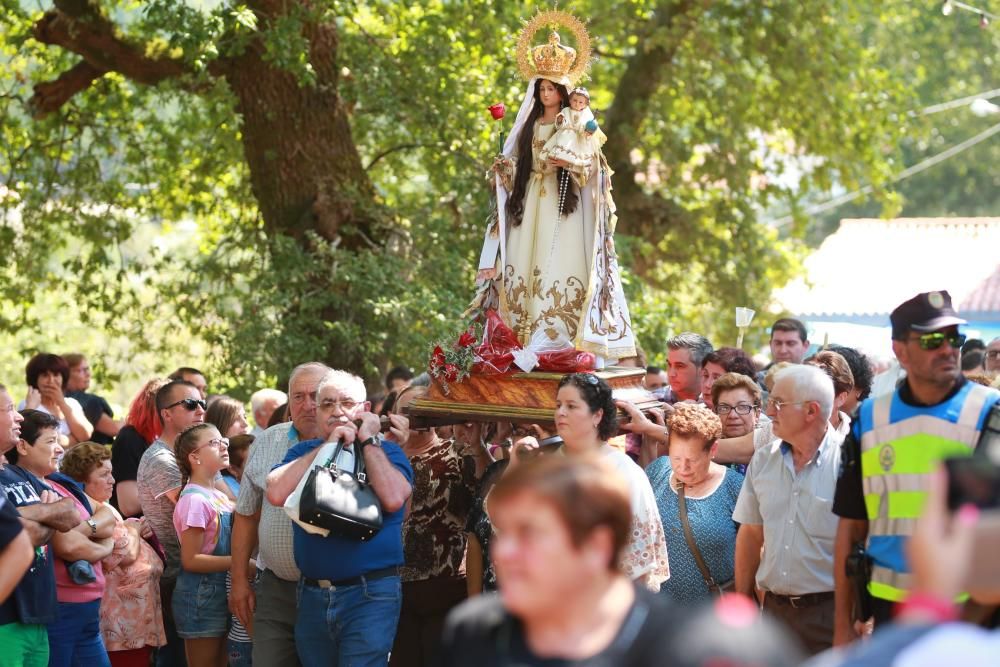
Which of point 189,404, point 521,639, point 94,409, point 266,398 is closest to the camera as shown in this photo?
point 521,639

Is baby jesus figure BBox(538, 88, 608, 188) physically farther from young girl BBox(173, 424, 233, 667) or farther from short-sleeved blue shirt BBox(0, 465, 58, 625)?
short-sleeved blue shirt BBox(0, 465, 58, 625)

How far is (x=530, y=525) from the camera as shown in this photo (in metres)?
3.37

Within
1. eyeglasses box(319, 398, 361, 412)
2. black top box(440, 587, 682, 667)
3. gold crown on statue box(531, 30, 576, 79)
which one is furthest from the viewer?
gold crown on statue box(531, 30, 576, 79)

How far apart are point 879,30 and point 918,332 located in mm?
20494

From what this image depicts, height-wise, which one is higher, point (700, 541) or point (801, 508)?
point (801, 508)

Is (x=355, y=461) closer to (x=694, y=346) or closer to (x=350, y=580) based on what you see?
(x=350, y=580)

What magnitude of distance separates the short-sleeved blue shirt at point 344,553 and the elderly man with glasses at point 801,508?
1762 mm

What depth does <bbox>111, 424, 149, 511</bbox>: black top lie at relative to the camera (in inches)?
359

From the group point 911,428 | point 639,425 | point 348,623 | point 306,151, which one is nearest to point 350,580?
point 348,623

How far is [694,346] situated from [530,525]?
18.3 ft

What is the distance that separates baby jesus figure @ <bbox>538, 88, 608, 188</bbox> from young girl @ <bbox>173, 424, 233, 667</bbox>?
8.17 feet

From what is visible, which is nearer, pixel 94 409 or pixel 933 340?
pixel 933 340

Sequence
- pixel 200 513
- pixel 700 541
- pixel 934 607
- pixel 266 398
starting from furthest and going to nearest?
pixel 266 398 → pixel 200 513 → pixel 700 541 → pixel 934 607

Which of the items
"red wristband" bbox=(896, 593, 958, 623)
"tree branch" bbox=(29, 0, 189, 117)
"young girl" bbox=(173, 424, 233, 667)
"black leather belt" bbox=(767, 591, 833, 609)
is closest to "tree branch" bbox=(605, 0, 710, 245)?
"tree branch" bbox=(29, 0, 189, 117)
